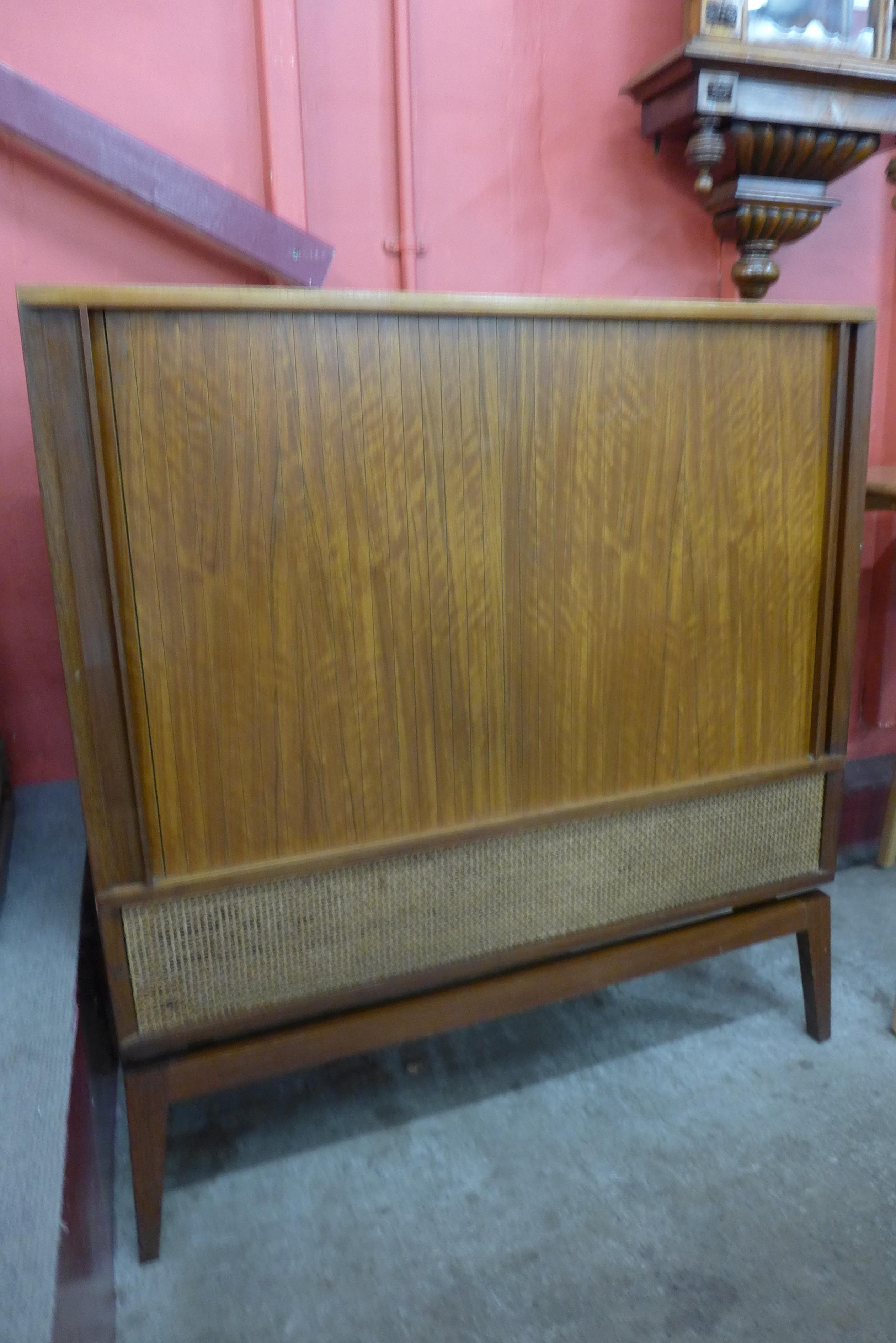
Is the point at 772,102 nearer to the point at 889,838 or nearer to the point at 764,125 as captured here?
the point at 764,125

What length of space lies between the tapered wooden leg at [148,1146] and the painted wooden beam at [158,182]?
1.28 metres

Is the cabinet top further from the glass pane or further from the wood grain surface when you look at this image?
the glass pane

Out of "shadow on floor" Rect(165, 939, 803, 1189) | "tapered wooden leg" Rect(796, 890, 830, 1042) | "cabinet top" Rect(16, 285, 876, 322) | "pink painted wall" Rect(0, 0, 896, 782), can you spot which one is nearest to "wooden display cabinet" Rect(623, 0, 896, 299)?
"pink painted wall" Rect(0, 0, 896, 782)

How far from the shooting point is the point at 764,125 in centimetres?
168

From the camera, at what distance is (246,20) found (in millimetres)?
1501

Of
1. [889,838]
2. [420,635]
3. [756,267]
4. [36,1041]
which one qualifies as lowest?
[889,838]

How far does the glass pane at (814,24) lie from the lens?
162 cm

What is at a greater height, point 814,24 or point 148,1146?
point 814,24

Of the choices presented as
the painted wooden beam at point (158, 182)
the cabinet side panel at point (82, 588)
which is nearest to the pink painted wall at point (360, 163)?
the painted wooden beam at point (158, 182)

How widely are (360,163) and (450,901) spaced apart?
131 centimetres

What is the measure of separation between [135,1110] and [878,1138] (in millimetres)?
1150

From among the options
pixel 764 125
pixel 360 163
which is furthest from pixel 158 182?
pixel 764 125

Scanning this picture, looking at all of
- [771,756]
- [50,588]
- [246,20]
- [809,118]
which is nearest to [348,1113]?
[771,756]

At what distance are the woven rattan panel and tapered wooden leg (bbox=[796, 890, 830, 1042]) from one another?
118 millimetres
